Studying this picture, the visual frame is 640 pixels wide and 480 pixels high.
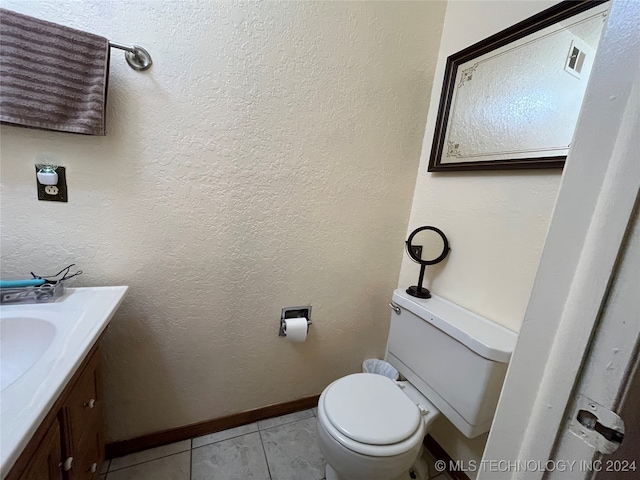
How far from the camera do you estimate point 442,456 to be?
125 cm

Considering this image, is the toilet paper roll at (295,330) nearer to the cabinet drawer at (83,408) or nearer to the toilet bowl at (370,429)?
the toilet bowl at (370,429)

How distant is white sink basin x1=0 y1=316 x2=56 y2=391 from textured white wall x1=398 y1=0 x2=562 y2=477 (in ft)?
4.61

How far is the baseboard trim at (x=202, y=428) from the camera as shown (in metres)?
1.16

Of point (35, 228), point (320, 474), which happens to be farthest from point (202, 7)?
point (320, 474)

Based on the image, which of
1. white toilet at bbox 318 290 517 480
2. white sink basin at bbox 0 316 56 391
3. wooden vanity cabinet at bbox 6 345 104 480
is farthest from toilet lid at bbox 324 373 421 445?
white sink basin at bbox 0 316 56 391

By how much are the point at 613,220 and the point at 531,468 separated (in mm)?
382

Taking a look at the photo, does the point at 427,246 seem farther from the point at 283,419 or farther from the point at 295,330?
the point at 283,419

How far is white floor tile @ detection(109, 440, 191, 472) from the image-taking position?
1136 mm

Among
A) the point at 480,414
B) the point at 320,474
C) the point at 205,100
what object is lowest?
the point at 320,474

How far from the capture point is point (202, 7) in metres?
0.92

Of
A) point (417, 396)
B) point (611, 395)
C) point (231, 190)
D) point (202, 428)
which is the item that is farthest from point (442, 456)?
point (231, 190)

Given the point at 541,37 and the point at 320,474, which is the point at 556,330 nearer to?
the point at 541,37

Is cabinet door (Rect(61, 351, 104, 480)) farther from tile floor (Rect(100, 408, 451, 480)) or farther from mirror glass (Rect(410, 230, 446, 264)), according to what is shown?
mirror glass (Rect(410, 230, 446, 264))

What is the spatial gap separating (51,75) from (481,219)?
59.1 inches
